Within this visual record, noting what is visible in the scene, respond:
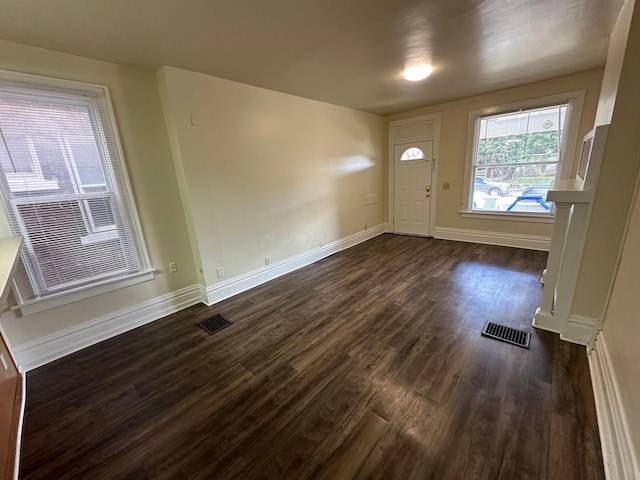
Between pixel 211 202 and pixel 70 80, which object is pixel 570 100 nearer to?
pixel 211 202

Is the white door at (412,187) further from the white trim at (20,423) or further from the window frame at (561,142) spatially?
the white trim at (20,423)

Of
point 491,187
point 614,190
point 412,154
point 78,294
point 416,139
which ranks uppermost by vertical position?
point 416,139

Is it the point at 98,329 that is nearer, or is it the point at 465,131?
the point at 98,329

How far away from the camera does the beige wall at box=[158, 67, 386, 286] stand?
8.93ft

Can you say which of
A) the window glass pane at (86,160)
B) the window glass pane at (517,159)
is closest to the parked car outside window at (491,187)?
the window glass pane at (517,159)

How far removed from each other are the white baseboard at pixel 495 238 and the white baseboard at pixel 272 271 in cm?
159

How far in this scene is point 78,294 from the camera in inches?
92.5

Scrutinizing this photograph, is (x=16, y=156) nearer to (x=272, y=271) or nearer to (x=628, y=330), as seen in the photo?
(x=272, y=271)

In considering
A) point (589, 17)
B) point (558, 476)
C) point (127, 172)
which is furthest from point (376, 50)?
point (558, 476)

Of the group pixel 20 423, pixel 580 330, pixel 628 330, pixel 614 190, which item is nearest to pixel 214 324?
pixel 20 423

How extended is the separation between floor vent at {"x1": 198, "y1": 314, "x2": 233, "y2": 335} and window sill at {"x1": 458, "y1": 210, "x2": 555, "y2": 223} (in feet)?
14.3

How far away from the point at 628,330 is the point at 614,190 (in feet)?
3.13

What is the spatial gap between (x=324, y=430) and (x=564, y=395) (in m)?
1.51

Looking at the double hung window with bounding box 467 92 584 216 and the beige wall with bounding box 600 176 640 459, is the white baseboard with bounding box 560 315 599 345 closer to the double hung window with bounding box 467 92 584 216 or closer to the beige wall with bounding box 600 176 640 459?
the beige wall with bounding box 600 176 640 459
